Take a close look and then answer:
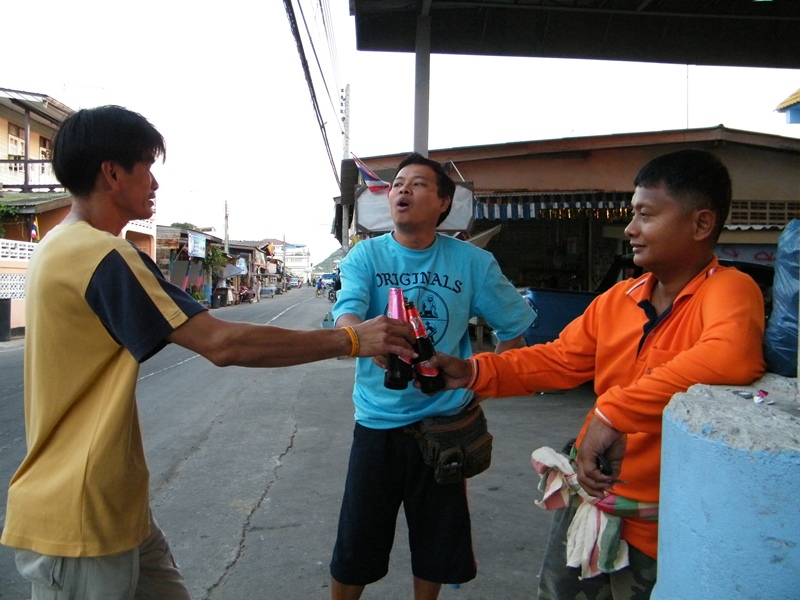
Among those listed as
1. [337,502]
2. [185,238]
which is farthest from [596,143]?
[185,238]

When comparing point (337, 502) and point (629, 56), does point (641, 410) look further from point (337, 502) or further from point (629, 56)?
point (629, 56)

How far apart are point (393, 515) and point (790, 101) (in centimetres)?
650

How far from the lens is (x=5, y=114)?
21.8m

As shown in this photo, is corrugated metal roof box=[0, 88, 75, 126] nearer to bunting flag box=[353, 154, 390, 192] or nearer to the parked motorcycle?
bunting flag box=[353, 154, 390, 192]

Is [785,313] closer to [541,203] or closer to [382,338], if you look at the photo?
[382,338]

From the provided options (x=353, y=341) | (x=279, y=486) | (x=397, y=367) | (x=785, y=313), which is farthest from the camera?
(x=279, y=486)

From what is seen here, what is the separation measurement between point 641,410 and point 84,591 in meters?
1.49

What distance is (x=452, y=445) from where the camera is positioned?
2.18 m

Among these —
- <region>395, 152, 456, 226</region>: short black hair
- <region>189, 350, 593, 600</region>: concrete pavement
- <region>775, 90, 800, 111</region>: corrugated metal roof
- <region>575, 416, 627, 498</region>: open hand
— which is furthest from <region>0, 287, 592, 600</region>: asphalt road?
<region>775, 90, 800, 111</region>: corrugated metal roof

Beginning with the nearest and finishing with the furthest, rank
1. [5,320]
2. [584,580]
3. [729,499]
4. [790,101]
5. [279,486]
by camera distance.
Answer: [729,499]
[584,580]
[279,486]
[790,101]
[5,320]

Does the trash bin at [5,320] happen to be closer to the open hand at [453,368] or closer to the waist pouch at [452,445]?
the waist pouch at [452,445]

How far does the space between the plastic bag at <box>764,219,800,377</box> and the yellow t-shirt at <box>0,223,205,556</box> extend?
1.43 meters

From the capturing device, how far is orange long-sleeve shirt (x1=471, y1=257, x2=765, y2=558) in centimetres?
131

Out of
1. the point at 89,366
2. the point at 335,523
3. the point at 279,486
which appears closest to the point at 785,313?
the point at 89,366
